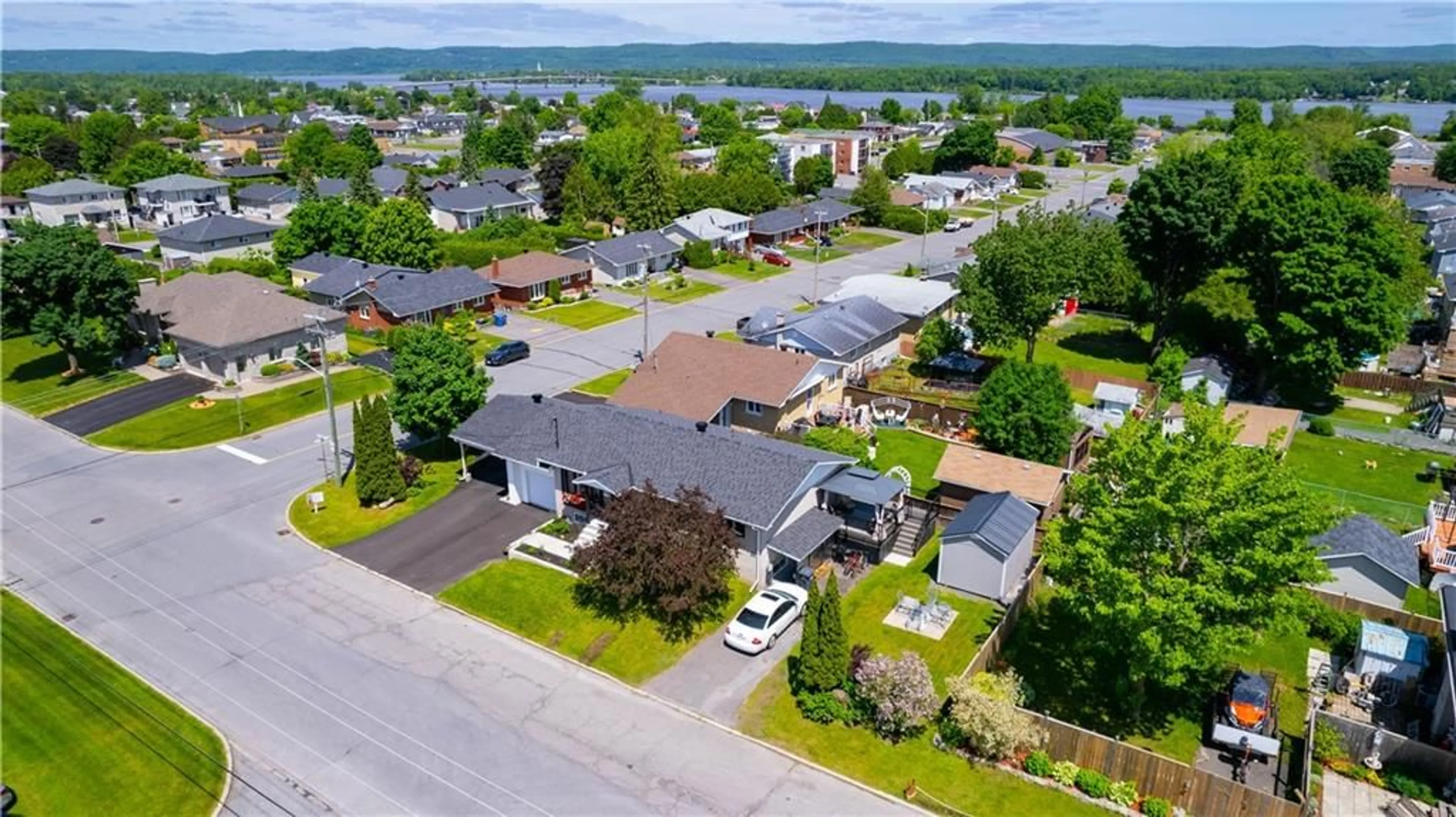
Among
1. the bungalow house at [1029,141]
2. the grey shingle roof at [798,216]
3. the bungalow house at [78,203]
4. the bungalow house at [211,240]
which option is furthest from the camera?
the bungalow house at [1029,141]

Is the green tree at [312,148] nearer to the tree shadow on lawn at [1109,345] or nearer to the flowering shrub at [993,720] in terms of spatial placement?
the tree shadow on lawn at [1109,345]

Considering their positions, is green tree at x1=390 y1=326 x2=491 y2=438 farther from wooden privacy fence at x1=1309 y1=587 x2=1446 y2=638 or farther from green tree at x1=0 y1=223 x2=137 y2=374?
wooden privacy fence at x1=1309 y1=587 x2=1446 y2=638

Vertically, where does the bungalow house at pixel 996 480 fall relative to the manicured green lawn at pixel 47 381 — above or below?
above

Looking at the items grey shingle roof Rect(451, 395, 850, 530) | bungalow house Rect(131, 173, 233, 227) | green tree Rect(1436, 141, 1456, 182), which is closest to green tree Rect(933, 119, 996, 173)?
green tree Rect(1436, 141, 1456, 182)

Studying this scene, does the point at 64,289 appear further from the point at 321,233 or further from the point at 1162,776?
the point at 1162,776

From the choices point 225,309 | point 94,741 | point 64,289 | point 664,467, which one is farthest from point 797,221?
point 94,741

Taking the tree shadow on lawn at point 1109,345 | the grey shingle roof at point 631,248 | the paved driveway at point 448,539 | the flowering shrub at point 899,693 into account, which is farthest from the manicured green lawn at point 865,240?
the flowering shrub at point 899,693
